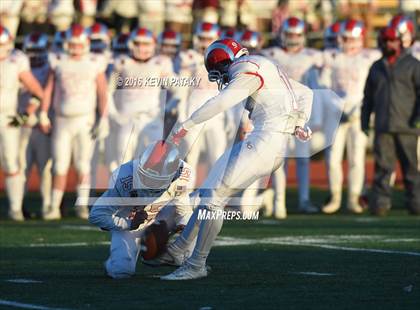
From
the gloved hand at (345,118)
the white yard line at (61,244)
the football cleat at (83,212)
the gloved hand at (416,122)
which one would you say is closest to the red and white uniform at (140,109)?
the football cleat at (83,212)

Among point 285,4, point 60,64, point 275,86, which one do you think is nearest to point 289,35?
point 60,64

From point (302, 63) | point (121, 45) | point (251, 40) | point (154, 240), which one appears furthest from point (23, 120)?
point (154, 240)

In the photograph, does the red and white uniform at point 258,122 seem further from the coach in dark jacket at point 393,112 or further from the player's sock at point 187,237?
the coach in dark jacket at point 393,112

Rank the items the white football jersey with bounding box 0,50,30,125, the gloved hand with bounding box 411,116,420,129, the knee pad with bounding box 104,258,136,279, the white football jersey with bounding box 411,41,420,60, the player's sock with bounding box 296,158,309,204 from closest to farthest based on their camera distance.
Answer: the knee pad with bounding box 104,258,136,279, the gloved hand with bounding box 411,116,420,129, the white football jersey with bounding box 0,50,30,125, the player's sock with bounding box 296,158,309,204, the white football jersey with bounding box 411,41,420,60

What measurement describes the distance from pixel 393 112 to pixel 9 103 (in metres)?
4.06

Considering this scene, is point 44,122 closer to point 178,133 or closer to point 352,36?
point 352,36

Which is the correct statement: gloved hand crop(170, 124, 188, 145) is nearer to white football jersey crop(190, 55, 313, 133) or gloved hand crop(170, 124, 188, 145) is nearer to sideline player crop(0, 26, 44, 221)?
white football jersey crop(190, 55, 313, 133)

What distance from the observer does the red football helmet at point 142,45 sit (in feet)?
49.9

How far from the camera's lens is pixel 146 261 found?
9.16m

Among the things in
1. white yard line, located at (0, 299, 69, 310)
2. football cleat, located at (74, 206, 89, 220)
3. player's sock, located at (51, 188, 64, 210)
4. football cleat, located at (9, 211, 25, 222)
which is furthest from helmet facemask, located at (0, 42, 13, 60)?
white yard line, located at (0, 299, 69, 310)

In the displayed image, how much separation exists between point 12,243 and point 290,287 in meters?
4.00

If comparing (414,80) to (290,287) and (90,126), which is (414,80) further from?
(290,287)

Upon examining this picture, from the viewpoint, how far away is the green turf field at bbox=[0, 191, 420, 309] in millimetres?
7824

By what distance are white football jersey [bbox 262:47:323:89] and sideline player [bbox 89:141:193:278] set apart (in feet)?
19.7
